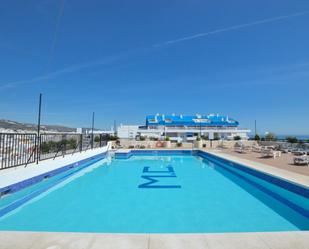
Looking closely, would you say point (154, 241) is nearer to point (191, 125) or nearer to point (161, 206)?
point (161, 206)

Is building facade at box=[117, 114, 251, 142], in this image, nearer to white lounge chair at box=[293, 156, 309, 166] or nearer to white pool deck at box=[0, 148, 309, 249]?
white lounge chair at box=[293, 156, 309, 166]

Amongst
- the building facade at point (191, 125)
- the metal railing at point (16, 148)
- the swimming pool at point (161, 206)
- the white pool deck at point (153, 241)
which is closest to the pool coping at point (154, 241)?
the white pool deck at point (153, 241)

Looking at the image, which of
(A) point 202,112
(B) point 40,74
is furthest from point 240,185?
(A) point 202,112

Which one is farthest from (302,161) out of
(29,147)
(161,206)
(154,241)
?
(29,147)

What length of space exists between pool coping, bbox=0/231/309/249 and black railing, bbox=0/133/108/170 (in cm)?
392

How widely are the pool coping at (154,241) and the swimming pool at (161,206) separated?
3.93 feet

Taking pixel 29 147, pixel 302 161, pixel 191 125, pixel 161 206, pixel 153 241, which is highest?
pixel 191 125

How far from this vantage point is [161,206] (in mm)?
4816

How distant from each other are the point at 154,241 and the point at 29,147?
242 inches

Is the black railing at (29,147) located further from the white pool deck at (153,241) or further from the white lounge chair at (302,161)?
the white lounge chair at (302,161)

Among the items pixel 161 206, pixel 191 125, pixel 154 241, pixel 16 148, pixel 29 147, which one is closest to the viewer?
pixel 154 241

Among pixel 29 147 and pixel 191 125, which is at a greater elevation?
pixel 191 125

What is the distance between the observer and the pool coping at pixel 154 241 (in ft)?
7.51

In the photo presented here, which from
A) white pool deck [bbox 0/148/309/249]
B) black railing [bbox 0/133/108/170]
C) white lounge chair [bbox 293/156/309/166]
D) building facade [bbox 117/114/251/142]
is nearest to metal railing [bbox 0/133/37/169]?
black railing [bbox 0/133/108/170]
